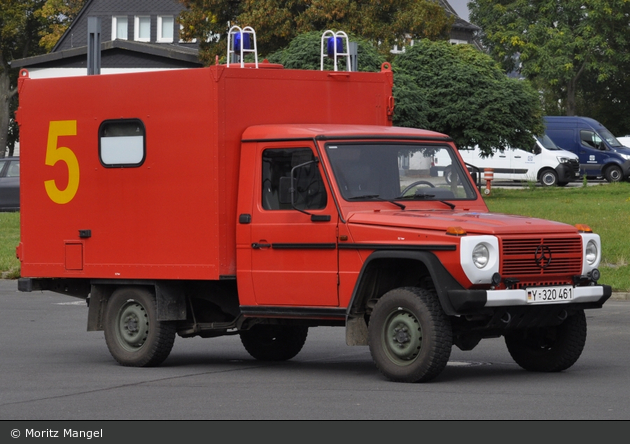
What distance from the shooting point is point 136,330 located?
493 inches

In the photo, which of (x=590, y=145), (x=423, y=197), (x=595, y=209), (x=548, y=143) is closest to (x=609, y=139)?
(x=590, y=145)

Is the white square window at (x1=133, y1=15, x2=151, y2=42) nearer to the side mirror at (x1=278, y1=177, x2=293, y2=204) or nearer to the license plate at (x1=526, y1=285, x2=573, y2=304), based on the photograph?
the side mirror at (x1=278, y1=177, x2=293, y2=204)

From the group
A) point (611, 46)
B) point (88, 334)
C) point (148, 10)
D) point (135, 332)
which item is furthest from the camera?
point (148, 10)

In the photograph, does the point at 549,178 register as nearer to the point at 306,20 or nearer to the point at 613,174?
the point at 613,174

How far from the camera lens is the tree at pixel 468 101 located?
4116 cm

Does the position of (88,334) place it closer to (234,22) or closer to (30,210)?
(30,210)

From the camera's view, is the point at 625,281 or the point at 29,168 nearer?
the point at 29,168

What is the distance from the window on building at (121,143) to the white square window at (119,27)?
71.0 metres

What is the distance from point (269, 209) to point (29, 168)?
3027 millimetres

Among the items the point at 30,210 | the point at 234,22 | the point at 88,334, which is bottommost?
the point at 88,334

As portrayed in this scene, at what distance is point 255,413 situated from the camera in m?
9.16

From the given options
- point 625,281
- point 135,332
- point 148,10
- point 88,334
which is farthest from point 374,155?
point 148,10

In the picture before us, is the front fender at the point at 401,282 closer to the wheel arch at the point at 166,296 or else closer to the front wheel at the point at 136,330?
the wheel arch at the point at 166,296

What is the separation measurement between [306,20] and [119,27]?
106ft
